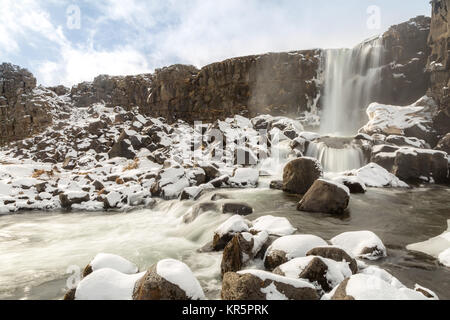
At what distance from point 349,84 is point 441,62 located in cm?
849

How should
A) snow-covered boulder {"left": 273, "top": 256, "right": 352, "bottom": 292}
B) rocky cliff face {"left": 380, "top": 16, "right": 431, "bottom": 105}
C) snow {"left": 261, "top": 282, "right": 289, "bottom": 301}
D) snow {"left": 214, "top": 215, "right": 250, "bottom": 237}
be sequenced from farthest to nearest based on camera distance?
rocky cliff face {"left": 380, "top": 16, "right": 431, "bottom": 105}
snow {"left": 214, "top": 215, "right": 250, "bottom": 237}
snow-covered boulder {"left": 273, "top": 256, "right": 352, "bottom": 292}
snow {"left": 261, "top": 282, "right": 289, "bottom": 301}

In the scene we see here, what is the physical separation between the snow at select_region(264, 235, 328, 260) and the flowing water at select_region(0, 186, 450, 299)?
130 cm

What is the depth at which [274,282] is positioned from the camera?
3129 mm

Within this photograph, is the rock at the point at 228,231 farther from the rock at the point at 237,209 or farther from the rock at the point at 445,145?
the rock at the point at 445,145

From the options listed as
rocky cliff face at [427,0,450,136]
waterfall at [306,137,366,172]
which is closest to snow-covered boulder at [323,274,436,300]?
waterfall at [306,137,366,172]

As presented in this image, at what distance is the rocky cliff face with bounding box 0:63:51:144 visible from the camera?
32.0 meters

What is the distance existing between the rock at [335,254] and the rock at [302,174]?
22.7 ft

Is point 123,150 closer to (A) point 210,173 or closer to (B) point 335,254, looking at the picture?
(A) point 210,173

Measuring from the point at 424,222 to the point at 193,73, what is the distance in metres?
32.9

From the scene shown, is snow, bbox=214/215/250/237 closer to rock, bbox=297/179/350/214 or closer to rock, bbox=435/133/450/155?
rock, bbox=297/179/350/214

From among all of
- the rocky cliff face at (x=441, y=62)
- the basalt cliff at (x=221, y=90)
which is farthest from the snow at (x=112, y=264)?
the basalt cliff at (x=221, y=90)

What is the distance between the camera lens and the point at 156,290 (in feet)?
10.0
